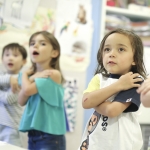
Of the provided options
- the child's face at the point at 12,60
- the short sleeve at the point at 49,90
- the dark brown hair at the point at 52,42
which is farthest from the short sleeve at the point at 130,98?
the child's face at the point at 12,60

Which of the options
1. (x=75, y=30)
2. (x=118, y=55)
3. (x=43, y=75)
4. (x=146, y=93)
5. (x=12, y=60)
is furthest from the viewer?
(x=75, y=30)

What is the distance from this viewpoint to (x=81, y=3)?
1.67 meters

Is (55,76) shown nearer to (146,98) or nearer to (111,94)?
(111,94)

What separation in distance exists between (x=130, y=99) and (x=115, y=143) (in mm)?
126

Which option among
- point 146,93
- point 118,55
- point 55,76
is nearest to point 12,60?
point 55,76

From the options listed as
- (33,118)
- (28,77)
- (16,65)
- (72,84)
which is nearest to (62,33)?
(72,84)

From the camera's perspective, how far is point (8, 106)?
3.72ft

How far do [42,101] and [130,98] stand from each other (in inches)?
19.5

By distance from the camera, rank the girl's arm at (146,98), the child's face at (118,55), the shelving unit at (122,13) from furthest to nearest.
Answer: the shelving unit at (122,13) → the child's face at (118,55) → the girl's arm at (146,98)

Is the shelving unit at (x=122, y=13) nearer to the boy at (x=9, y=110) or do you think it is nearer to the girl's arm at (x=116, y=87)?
the boy at (x=9, y=110)

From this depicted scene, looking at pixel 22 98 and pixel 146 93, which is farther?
pixel 22 98

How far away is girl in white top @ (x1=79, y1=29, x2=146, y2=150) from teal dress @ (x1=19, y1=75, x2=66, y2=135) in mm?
328

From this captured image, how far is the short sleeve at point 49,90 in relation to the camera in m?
Answer: 1.03

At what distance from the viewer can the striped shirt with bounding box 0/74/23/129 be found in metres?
1.11
